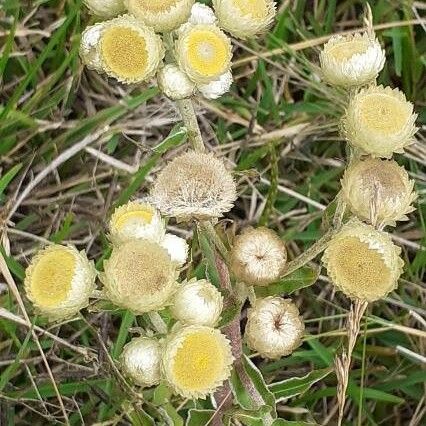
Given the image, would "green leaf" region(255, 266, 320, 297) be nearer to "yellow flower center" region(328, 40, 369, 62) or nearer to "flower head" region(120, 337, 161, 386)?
"flower head" region(120, 337, 161, 386)

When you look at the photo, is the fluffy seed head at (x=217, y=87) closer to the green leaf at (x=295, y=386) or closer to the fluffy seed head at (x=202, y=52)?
the fluffy seed head at (x=202, y=52)

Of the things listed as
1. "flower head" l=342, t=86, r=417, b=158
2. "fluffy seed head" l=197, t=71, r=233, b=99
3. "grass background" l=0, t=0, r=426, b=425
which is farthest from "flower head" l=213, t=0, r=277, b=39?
"grass background" l=0, t=0, r=426, b=425

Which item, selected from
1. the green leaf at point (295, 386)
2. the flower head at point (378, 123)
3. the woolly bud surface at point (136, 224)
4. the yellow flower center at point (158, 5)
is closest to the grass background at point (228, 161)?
the green leaf at point (295, 386)

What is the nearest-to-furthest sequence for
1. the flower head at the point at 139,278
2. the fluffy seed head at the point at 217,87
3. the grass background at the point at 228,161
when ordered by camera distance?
the flower head at the point at 139,278
the fluffy seed head at the point at 217,87
the grass background at the point at 228,161

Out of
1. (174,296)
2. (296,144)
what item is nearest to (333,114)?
(296,144)

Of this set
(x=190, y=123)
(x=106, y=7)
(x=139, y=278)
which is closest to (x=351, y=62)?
(x=190, y=123)

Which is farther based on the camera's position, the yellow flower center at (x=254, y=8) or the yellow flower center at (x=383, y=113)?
the yellow flower center at (x=254, y=8)
